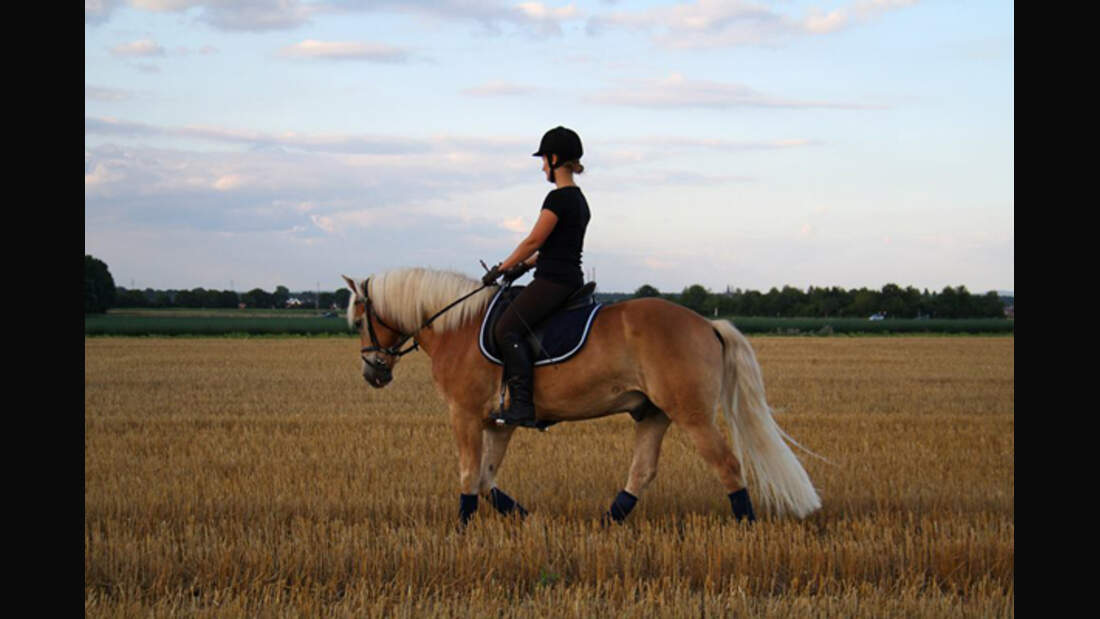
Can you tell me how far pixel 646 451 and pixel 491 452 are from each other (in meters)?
1.19

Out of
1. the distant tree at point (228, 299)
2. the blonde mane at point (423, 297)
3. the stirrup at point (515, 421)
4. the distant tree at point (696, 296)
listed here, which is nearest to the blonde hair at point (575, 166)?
the blonde mane at point (423, 297)

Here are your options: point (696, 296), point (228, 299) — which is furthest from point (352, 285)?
point (228, 299)

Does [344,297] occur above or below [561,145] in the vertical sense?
below

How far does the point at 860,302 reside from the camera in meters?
81.4

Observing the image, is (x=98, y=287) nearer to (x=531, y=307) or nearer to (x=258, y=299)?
(x=258, y=299)

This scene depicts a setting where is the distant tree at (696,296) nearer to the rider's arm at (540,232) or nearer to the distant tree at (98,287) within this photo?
the distant tree at (98,287)

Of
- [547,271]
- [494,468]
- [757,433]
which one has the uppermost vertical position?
[547,271]

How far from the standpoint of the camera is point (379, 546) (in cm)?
609

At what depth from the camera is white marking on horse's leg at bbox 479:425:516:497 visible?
7012 mm

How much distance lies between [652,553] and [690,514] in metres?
1.16

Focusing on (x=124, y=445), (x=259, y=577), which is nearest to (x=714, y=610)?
(x=259, y=577)

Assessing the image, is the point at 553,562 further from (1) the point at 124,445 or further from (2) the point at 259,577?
(1) the point at 124,445

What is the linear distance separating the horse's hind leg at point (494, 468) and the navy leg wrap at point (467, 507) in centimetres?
21

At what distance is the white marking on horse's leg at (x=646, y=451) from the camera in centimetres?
682
